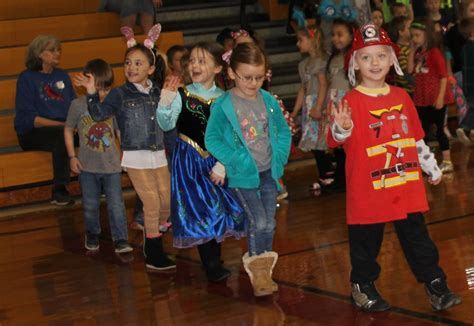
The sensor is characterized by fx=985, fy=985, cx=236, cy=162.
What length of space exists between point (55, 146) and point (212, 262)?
3.28 m

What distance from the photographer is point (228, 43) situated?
7.96 metres

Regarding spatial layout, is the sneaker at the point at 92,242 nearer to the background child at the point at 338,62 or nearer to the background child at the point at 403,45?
the background child at the point at 338,62

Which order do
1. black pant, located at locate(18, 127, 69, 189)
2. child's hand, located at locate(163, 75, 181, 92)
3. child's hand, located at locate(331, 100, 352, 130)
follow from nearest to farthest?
child's hand, located at locate(331, 100, 352, 130) < child's hand, located at locate(163, 75, 181, 92) < black pant, located at locate(18, 127, 69, 189)

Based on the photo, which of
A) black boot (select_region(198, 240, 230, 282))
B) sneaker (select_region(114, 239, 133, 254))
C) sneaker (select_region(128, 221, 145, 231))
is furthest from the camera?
sneaker (select_region(128, 221, 145, 231))

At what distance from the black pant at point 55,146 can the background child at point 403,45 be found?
297 centimetres

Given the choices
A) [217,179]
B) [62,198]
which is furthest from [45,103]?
[217,179]

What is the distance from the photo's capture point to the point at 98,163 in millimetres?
6598

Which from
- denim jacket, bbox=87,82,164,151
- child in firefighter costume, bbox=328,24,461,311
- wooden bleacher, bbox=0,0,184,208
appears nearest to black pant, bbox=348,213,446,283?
child in firefighter costume, bbox=328,24,461,311

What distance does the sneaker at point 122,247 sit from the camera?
6547 millimetres

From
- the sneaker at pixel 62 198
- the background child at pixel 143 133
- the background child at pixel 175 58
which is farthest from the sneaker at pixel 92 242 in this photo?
the sneaker at pixel 62 198

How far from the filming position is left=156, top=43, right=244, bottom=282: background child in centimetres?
543

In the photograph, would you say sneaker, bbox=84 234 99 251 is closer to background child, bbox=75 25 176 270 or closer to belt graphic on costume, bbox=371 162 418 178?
background child, bbox=75 25 176 270

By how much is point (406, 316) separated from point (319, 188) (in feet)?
12.1

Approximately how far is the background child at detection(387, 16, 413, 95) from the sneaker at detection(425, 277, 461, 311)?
14.2ft
